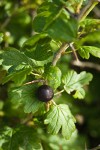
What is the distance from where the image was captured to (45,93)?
203 centimetres

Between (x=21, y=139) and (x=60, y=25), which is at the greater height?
(x=60, y=25)

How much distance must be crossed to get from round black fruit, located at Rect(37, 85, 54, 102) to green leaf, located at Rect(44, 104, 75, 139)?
9cm

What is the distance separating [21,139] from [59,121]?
493 mm

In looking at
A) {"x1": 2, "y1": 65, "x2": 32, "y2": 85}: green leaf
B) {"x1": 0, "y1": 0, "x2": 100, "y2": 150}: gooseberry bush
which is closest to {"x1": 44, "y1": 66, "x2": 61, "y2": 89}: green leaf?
{"x1": 0, "y1": 0, "x2": 100, "y2": 150}: gooseberry bush

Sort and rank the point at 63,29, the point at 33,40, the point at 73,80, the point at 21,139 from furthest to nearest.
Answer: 1. the point at 21,139
2. the point at 73,80
3. the point at 33,40
4. the point at 63,29

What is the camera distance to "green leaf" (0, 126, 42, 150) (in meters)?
2.45

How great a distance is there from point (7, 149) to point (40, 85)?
1.75 feet

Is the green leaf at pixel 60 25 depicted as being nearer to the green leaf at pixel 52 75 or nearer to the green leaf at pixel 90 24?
the green leaf at pixel 90 24

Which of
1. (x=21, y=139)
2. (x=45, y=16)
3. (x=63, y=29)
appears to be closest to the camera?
(x=63, y=29)

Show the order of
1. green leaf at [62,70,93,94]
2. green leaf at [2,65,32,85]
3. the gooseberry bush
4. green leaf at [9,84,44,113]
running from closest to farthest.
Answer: the gooseberry bush, green leaf at [2,65,32,85], green leaf at [9,84,44,113], green leaf at [62,70,93,94]

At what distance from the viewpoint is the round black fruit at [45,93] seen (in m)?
2.05

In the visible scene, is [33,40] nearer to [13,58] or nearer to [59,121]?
[13,58]

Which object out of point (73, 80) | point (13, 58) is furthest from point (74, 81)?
point (13, 58)

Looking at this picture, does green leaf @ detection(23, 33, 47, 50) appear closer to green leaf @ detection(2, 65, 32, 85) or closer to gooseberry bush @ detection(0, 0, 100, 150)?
gooseberry bush @ detection(0, 0, 100, 150)
